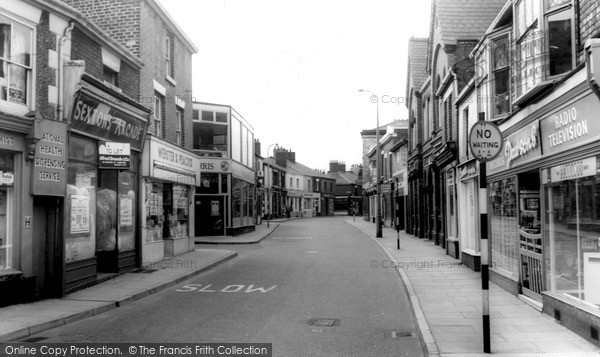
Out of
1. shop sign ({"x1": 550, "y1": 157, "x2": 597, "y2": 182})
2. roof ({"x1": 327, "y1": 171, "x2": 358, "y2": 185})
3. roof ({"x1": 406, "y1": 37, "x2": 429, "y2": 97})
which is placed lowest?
shop sign ({"x1": 550, "y1": 157, "x2": 597, "y2": 182})

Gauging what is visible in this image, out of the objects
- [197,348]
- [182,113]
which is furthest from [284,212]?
[197,348]

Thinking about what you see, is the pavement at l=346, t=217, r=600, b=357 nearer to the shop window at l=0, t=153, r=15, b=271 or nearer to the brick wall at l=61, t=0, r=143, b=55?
the shop window at l=0, t=153, r=15, b=271

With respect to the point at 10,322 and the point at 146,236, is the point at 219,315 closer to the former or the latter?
the point at 10,322

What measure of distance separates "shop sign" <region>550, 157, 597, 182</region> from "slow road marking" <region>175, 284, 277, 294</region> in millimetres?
6465

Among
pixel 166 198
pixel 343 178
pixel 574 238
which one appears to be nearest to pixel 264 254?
pixel 166 198

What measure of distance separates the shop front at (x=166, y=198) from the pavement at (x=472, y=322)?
7.86 m

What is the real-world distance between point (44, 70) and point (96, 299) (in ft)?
15.5

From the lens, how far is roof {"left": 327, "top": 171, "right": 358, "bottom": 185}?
9700 cm

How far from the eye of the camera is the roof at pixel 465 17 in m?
18.1

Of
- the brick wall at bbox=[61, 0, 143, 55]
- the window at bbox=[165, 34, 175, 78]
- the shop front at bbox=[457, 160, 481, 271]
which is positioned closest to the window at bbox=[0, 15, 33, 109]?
the brick wall at bbox=[61, 0, 143, 55]

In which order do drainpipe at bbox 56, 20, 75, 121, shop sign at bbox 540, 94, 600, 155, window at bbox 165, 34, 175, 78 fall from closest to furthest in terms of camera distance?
shop sign at bbox 540, 94, 600, 155, drainpipe at bbox 56, 20, 75, 121, window at bbox 165, 34, 175, 78

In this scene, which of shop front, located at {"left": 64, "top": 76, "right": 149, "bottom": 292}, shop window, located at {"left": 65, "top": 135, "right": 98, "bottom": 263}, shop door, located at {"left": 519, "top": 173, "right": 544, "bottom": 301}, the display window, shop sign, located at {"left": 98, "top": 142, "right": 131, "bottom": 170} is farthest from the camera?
shop sign, located at {"left": 98, "top": 142, "right": 131, "bottom": 170}

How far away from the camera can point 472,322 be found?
838cm

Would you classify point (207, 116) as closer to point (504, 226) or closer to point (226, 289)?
point (226, 289)
